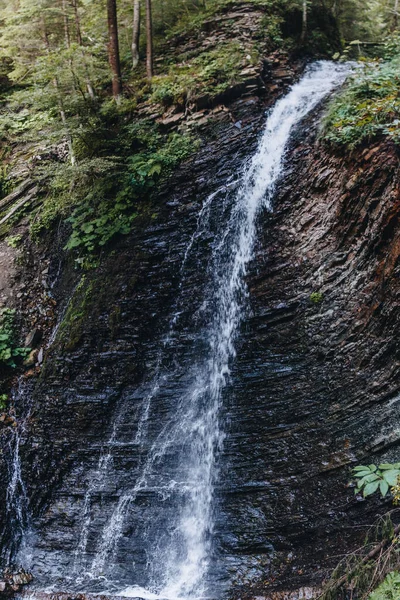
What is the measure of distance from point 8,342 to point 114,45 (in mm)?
7260

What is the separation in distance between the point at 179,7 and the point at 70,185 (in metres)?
7.36

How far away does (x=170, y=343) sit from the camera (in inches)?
289

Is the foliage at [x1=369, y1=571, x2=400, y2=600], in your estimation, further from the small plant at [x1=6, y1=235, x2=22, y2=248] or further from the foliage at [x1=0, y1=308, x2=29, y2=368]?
the small plant at [x1=6, y1=235, x2=22, y2=248]

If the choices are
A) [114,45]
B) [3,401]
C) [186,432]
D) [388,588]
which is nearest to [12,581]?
[3,401]

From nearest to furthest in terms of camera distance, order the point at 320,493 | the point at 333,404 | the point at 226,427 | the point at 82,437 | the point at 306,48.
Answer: the point at 320,493 < the point at 333,404 < the point at 226,427 < the point at 82,437 < the point at 306,48

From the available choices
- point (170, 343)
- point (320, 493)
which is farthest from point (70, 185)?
point (320, 493)

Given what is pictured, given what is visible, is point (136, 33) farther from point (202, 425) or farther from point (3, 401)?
point (202, 425)

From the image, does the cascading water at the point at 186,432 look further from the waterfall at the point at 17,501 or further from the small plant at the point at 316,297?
the small plant at the point at 316,297

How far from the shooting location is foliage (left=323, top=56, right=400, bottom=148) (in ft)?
19.5

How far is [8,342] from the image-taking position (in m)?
8.45

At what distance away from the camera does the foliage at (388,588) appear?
10.6 ft

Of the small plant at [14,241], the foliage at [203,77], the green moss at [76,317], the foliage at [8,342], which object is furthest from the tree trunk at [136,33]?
the foliage at [8,342]

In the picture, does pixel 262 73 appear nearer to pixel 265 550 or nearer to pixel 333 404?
pixel 333 404

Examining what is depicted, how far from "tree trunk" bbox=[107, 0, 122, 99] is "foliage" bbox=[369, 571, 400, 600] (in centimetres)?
1053
